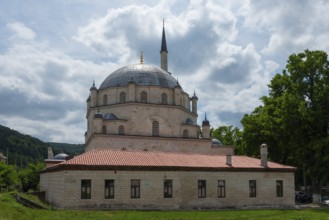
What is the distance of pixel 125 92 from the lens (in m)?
40.6

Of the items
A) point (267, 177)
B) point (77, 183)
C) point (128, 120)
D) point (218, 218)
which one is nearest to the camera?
point (218, 218)

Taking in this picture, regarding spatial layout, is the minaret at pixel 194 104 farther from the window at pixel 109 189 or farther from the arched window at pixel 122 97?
the window at pixel 109 189

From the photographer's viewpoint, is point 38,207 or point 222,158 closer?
point 38,207

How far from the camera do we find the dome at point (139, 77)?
1633 inches

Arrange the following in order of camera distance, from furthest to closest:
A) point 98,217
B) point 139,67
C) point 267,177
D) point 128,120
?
point 139,67, point 128,120, point 267,177, point 98,217

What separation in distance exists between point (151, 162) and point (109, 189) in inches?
136

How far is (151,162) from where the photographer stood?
26.2 meters

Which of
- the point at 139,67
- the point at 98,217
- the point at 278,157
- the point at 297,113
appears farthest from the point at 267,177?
the point at 139,67

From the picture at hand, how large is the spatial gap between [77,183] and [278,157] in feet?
76.1

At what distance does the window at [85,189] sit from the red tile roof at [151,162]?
92 centimetres

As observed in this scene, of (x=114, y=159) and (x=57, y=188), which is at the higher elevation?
(x=114, y=159)

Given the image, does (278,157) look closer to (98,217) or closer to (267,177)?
(267,177)

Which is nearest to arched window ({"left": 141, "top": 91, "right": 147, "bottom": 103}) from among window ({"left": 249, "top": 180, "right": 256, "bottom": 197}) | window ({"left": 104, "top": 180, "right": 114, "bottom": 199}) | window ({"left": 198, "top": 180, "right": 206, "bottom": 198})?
window ({"left": 198, "top": 180, "right": 206, "bottom": 198})

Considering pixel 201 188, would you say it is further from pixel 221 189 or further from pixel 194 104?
pixel 194 104
